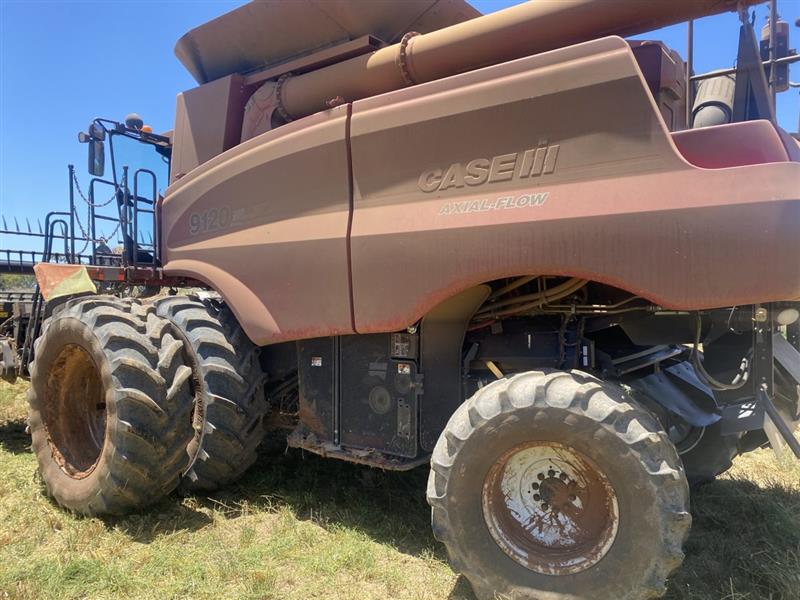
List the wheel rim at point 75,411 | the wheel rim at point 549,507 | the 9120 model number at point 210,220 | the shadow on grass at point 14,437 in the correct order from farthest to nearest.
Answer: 1. the shadow on grass at point 14,437
2. the wheel rim at point 75,411
3. the 9120 model number at point 210,220
4. the wheel rim at point 549,507

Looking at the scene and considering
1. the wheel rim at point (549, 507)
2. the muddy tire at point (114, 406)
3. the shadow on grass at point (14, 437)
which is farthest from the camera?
the shadow on grass at point (14, 437)

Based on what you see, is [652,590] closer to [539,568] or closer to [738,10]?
[539,568]

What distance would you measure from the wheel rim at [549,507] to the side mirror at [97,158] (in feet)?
13.6

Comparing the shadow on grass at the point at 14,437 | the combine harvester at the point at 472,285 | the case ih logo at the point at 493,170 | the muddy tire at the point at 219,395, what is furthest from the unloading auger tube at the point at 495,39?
the shadow on grass at the point at 14,437

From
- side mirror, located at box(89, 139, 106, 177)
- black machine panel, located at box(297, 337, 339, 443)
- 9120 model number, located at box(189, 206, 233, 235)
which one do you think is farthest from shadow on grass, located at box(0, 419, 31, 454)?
black machine panel, located at box(297, 337, 339, 443)

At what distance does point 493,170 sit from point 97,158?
3682mm

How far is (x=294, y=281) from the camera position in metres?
3.57

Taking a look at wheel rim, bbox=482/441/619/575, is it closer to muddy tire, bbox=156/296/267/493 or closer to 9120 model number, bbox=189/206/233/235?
muddy tire, bbox=156/296/267/493

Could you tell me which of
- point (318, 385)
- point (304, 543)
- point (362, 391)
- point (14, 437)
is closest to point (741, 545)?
point (362, 391)

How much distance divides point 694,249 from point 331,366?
2153 millimetres

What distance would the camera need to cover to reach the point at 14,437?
6160 millimetres

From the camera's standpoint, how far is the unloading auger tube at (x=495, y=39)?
2.85 m

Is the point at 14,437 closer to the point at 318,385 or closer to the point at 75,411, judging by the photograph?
the point at 75,411

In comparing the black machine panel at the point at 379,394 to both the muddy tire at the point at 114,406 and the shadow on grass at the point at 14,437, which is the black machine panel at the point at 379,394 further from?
the shadow on grass at the point at 14,437
